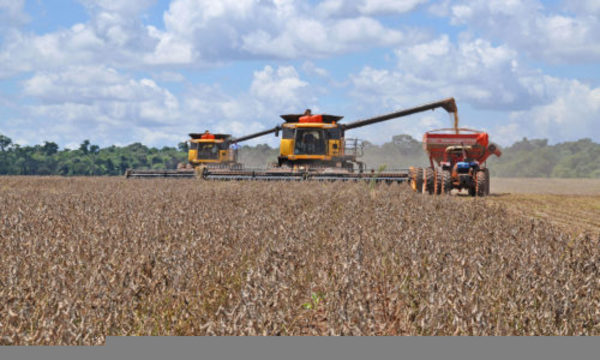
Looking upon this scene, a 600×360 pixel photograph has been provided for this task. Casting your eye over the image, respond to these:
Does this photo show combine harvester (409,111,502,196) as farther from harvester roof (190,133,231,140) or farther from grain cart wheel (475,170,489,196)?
harvester roof (190,133,231,140)

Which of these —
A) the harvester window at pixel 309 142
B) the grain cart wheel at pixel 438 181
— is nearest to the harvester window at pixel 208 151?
the harvester window at pixel 309 142

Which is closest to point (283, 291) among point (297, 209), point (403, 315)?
point (403, 315)

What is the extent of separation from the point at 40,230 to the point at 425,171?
10937 mm

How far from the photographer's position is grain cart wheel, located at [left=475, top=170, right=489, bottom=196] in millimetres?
15477

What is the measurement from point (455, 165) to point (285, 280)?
13092 mm

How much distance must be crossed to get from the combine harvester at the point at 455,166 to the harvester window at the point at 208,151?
1353cm

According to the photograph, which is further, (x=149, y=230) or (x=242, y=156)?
(x=242, y=156)

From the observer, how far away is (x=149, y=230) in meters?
5.86

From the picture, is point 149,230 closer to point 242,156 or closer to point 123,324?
point 123,324

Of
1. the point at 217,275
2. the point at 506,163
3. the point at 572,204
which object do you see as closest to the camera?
the point at 217,275

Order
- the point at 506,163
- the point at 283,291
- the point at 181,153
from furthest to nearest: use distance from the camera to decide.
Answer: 1. the point at 506,163
2. the point at 181,153
3. the point at 283,291

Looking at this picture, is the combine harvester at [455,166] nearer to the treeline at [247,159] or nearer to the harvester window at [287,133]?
the harvester window at [287,133]

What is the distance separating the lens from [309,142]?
20297 mm

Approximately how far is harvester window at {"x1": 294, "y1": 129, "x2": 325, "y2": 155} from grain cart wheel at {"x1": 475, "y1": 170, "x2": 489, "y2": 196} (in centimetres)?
577
